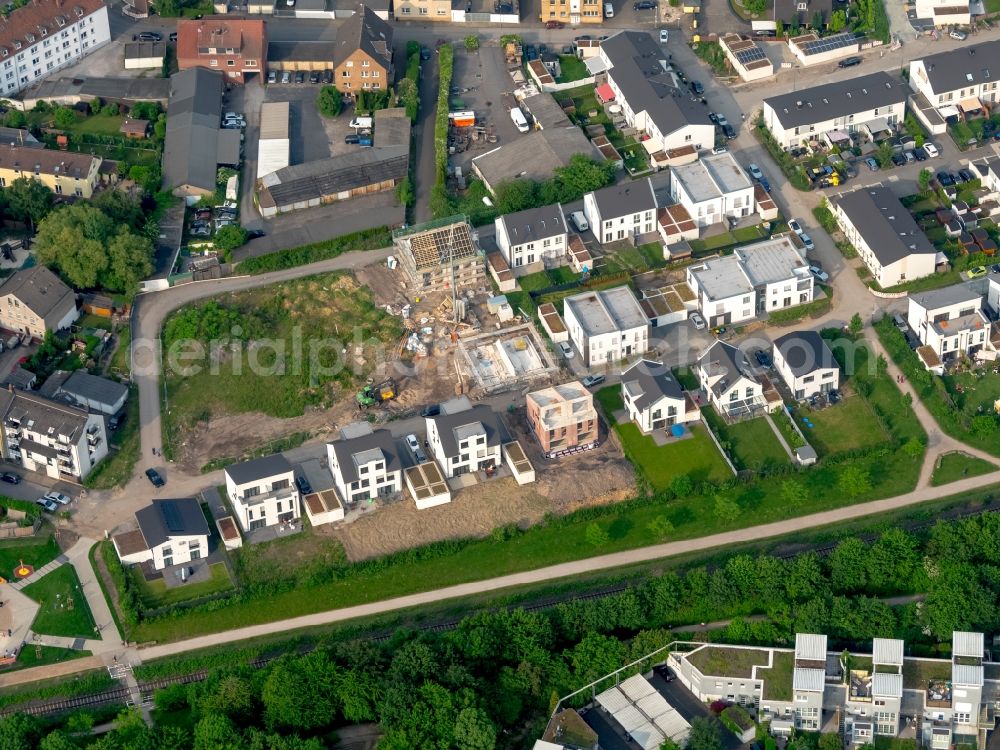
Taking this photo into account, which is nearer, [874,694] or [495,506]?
[874,694]

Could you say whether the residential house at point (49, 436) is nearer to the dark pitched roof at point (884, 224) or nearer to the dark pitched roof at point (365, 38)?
the dark pitched roof at point (365, 38)

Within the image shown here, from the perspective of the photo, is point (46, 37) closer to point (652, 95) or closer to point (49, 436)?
point (49, 436)

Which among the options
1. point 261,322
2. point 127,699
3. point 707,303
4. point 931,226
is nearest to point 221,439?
point 261,322

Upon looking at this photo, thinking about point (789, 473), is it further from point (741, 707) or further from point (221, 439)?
point (221, 439)

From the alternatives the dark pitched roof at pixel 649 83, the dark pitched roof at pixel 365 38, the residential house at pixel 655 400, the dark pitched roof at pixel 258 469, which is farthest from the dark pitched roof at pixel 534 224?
the dark pitched roof at pixel 258 469

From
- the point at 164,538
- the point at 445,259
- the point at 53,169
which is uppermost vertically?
the point at 53,169

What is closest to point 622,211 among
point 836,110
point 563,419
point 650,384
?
point 650,384
